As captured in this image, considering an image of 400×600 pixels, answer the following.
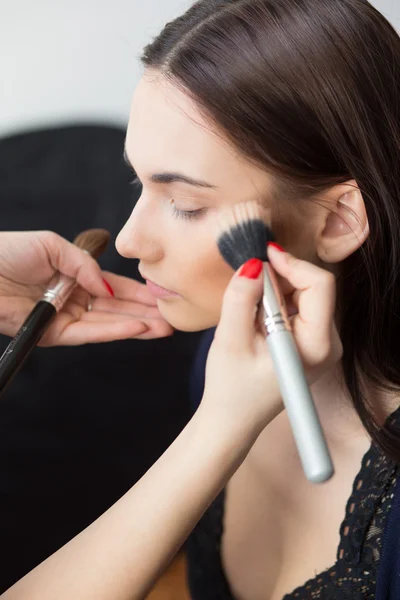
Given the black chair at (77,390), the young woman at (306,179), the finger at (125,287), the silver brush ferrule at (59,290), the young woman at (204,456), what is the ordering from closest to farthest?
the young woman at (204,456), the young woman at (306,179), the silver brush ferrule at (59,290), the finger at (125,287), the black chair at (77,390)

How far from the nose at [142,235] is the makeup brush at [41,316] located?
182mm

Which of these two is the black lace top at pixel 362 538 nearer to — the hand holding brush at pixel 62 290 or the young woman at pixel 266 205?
the young woman at pixel 266 205

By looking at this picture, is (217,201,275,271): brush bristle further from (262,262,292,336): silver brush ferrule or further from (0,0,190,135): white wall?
(0,0,190,135): white wall

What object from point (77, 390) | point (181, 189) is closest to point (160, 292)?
point (181, 189)

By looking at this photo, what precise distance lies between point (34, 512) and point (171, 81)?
0.75 m

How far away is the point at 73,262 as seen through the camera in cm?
92

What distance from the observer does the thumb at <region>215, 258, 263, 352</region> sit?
0.54m

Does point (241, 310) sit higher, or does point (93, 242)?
point (93, 242)

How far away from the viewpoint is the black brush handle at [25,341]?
753 millimetres

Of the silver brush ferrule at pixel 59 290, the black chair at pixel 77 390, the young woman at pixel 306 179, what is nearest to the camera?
the young woman at pixel 306 179

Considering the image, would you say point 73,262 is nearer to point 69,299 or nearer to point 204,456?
point 69,299

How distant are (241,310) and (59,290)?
1.44 feet

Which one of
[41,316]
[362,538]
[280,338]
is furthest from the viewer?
[41,316]

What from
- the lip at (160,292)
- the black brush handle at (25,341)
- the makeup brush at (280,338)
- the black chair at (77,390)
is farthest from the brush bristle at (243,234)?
the black chair at (77,390)
